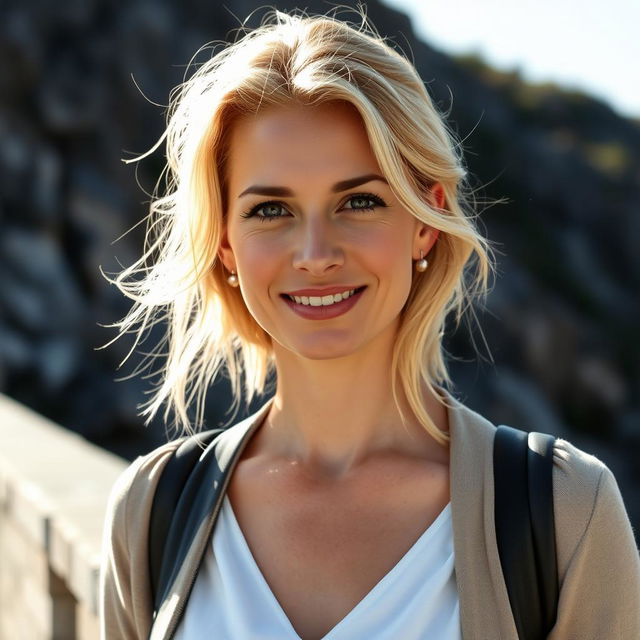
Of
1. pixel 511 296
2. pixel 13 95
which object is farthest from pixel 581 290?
pixel 13 95

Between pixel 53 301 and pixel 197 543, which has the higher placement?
pixel 197 543

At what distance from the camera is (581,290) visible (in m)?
26.0

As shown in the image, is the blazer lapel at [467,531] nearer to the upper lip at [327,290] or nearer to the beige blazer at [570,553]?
the beige blazer at [570,553]

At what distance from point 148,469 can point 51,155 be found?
16.8 m

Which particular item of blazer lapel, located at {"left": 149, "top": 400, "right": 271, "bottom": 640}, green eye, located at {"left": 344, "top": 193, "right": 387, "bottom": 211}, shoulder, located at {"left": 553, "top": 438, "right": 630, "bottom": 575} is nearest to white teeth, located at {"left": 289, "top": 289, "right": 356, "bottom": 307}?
green eye, located at {"left": 344, "top": 193, "right": 387, "bottom": 211}

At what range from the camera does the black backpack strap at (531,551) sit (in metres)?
1.69

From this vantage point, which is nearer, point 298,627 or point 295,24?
point 298,627

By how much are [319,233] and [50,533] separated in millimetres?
1617

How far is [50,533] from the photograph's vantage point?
3.04m

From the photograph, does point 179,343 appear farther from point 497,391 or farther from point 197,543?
point 497,391

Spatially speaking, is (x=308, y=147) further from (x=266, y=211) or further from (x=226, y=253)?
(x=226, y=253)

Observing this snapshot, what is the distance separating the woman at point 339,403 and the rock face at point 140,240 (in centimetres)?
817

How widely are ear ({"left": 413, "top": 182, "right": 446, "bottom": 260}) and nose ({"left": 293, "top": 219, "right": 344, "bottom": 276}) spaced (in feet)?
0.72

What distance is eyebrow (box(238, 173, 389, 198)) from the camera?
1897 mm
